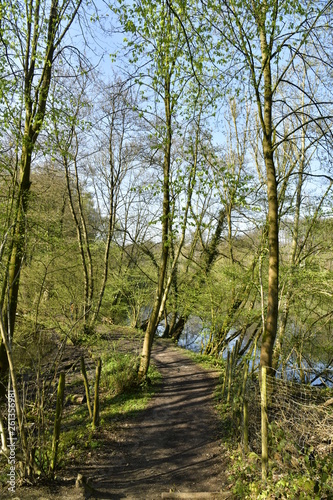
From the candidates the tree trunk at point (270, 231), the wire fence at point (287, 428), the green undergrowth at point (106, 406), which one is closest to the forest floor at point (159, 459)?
the green undergrowth at point (106, 406)

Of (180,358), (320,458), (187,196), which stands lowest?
(180,358)

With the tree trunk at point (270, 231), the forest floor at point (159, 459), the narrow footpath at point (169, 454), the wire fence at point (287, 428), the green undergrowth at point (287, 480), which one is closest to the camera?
the green undergrowth at point (287, 480)

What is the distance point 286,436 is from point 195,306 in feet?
32.9

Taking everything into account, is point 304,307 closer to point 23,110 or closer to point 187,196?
A: point 187,196

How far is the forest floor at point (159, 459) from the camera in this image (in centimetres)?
432

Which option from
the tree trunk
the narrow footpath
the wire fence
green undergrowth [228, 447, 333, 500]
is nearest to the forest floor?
the narrow footpath

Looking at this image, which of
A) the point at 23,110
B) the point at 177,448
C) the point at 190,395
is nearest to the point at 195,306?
the point at 190,395

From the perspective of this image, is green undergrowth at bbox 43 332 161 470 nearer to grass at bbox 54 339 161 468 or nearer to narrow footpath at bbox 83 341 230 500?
grass at bbox 54 339 161 468

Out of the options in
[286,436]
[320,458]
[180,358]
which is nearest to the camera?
[320,458]

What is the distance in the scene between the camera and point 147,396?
7.82 m

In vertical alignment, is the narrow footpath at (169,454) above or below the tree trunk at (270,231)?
below

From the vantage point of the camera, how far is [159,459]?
5.31 m

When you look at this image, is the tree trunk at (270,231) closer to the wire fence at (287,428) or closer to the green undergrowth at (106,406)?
the wire fence at (287,428)

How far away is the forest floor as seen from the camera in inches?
170
